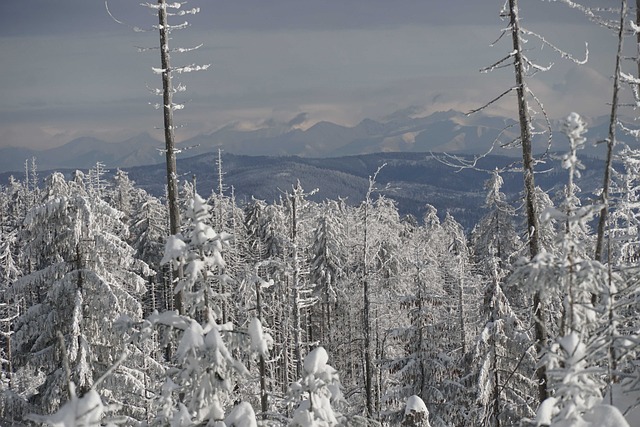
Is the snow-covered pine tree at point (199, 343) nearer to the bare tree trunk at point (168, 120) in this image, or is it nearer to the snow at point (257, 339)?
the snow at point (257, 339)

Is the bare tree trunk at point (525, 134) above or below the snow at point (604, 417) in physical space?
above

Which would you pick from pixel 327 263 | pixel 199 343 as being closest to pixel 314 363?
pixel 199 343

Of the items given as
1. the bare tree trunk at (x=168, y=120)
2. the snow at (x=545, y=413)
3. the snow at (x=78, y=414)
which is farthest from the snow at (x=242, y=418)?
the bare tree trunk at (x=168, y=120)

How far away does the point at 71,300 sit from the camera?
18328mm

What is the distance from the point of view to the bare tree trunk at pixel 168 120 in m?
14.8

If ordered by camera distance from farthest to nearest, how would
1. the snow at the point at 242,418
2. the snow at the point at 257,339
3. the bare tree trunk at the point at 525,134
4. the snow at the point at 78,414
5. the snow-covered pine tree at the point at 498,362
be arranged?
the snow-covered pine tree at the point at 498,362 → the bare tree trunk at the point at 525,134 → the snow at the point at 257,339 → the snow at the point at 242,418 → the snow at the point at 78,414

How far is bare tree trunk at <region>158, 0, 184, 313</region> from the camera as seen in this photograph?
14836 millimetres

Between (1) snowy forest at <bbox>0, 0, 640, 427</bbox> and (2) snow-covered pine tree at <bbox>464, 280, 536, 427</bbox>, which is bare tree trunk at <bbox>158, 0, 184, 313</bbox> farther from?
(2) snow-covered pine tree at <bbox>464, 280, 536, 427</bbox>

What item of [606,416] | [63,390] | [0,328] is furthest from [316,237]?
[606,416]

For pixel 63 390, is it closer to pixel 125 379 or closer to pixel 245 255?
pixel 125 379

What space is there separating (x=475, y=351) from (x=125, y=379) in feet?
36.8

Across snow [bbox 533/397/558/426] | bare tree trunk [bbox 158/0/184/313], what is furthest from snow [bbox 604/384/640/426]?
bare tree trunk [bbox 158/0/184/313]

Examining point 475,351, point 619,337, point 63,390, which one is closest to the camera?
point 619,337

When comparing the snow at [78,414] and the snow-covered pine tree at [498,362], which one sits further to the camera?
the snow-covered pine tree at [498,362]
